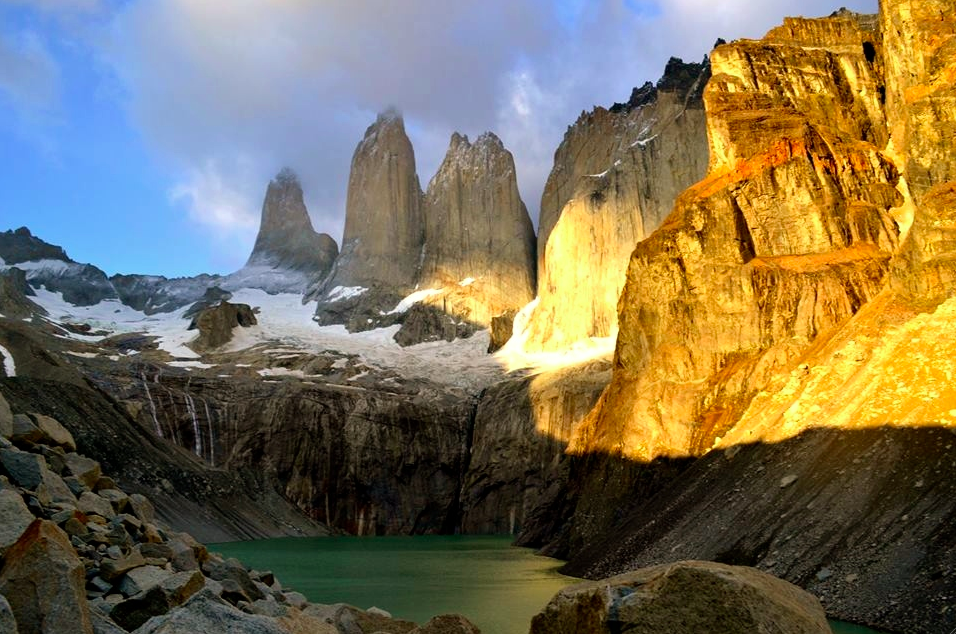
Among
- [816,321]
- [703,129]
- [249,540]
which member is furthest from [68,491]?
[703,129]

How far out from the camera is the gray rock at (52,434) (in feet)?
48.2

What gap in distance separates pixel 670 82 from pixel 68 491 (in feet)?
342

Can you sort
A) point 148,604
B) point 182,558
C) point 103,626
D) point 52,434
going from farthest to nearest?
point 52,434 → point 182,558 → point 148,604 → point 103,626

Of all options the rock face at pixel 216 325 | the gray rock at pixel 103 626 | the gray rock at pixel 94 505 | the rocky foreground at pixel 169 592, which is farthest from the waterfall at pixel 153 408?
the gray rock at pixel 103 626

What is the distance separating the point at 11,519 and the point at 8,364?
56029 mm

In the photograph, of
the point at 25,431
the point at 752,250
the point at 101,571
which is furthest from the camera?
the point at 752,250

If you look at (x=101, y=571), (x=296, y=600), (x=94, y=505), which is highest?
(x=94, y=505)

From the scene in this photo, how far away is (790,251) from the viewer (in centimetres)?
4447

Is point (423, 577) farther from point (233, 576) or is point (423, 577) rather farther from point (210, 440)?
point (210, 440)

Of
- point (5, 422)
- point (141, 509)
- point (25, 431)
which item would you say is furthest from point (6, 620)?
point (141, 509)

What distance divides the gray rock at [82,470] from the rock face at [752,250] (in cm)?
2958

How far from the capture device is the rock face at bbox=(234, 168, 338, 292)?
6220 inches

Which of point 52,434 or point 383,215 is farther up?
point 383,215

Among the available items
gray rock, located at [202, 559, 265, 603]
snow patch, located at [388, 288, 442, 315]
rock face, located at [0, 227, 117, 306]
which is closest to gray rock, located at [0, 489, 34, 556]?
gray rock, located at [202, 559, 265, 603]
